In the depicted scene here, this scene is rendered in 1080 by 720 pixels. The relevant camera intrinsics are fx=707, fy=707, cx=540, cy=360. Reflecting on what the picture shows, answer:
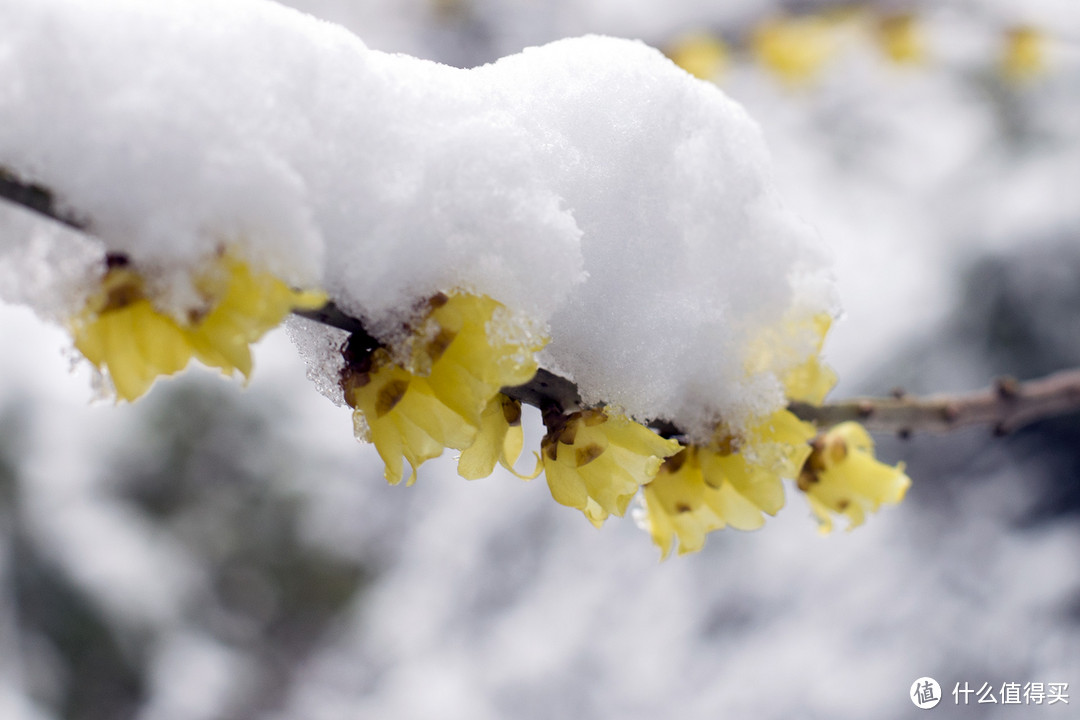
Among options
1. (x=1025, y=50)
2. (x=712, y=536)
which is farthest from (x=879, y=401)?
(x=1025, y=50)

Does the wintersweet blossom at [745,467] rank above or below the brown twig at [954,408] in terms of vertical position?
below

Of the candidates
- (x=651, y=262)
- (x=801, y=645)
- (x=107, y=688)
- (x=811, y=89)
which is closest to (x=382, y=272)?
(x=651, y=262)

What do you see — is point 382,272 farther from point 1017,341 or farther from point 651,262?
point 1017,341

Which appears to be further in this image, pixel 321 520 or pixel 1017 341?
pixel 321 520

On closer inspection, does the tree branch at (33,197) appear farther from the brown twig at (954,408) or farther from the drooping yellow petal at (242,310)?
the brown twig at (954,408)

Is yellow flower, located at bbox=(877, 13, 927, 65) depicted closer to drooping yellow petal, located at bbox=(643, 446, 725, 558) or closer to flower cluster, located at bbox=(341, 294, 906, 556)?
flower cluster, located at bbox=(341, 294, 906, 556)

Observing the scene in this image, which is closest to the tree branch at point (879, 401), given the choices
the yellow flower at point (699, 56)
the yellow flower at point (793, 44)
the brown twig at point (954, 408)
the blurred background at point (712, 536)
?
the brown twig at point (954, 408)
